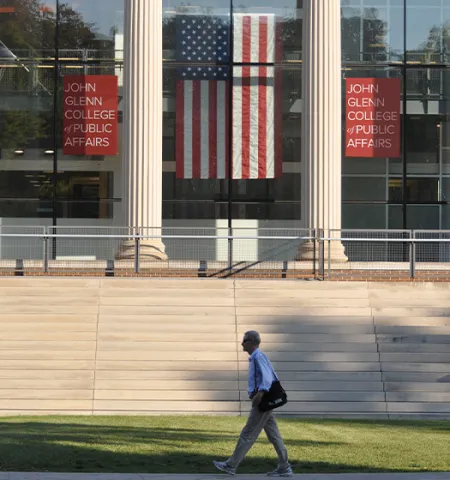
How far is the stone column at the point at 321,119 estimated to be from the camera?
1082 inches

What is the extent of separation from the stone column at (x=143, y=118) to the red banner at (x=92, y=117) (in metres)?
4.32

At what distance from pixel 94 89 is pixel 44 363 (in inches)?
509

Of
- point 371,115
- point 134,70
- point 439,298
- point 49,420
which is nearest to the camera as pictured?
point 49,420

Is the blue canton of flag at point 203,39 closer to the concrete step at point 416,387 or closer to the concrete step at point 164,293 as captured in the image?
the concrete step at point 164,293

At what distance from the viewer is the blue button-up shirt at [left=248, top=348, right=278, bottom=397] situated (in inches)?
490

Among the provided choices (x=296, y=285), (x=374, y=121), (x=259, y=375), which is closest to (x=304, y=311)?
(x=296, y=285)

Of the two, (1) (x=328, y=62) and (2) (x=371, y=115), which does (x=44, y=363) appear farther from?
(2) (x=371, y=115)

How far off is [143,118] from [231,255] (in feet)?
12.9

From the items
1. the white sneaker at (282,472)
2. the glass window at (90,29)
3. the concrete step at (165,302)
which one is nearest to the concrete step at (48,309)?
the concrete step at (165,302)

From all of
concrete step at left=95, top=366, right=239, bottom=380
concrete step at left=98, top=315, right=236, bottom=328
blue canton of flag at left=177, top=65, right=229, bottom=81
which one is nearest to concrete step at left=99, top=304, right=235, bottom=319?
concrete step at left=98, top=315, right=236, bottom=328

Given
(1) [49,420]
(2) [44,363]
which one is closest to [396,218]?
(2) [44,363]

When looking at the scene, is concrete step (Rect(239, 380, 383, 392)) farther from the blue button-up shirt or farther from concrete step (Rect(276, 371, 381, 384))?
the blue button-up shirt

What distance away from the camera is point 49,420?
675 inches

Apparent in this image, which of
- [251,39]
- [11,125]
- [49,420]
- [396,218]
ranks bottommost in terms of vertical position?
[49,420]
